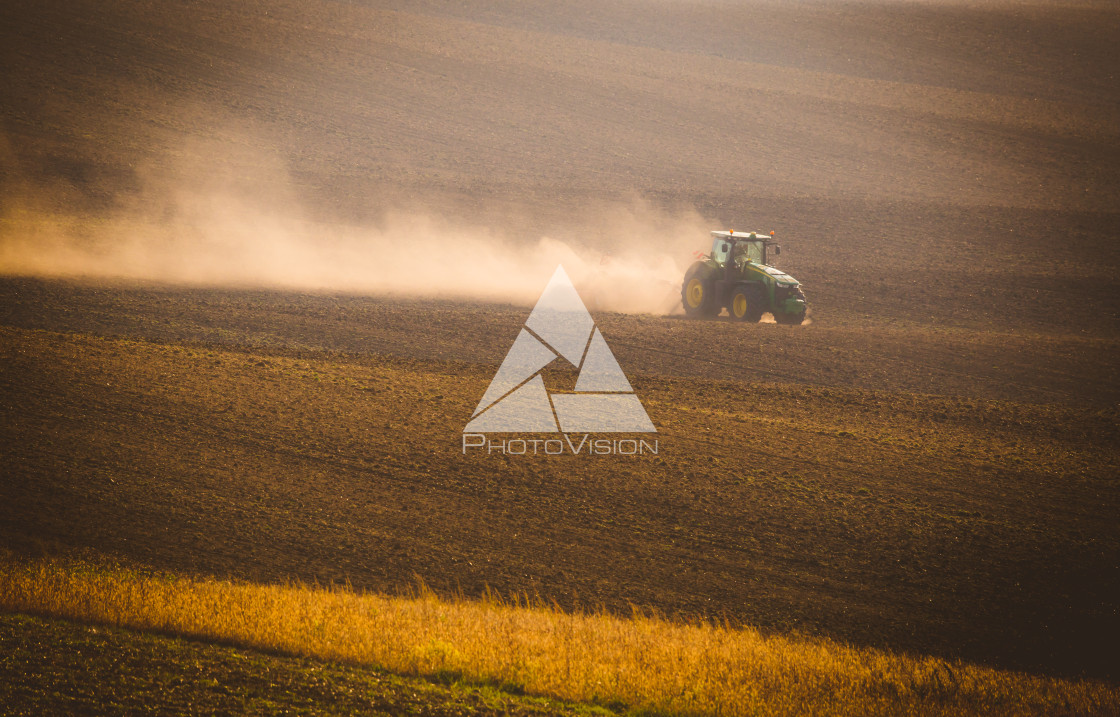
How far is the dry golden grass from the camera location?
7402 millimetres

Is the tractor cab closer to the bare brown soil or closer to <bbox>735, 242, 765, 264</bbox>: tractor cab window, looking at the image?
<bbox>735, 242, 765, 264</bbox>: tractor cab window

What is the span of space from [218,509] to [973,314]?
27971 millimetres

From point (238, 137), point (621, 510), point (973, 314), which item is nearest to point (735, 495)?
point (621, 510)

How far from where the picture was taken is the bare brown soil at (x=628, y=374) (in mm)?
10680

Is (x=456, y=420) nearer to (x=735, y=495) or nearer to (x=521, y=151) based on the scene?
(x=735, y=495)

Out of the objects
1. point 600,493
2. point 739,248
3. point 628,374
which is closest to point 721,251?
point 739,248

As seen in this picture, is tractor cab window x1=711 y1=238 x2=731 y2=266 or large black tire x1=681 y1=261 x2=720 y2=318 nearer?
tractor cab window x1=711 y1=238 x2=731 y2=266

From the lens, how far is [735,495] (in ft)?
42.1

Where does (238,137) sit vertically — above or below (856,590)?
above

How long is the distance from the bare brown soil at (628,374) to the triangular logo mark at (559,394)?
513 millimetres

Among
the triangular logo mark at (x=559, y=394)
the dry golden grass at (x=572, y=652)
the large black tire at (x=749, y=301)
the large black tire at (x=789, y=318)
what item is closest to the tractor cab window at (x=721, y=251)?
the large black tire at (x=749, y=301)

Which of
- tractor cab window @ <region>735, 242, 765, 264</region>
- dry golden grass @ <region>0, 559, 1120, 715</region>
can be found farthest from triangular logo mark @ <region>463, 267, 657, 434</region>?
dry golden grass @ <region>0, 559, 1120, 715</region>

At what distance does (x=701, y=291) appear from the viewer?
24734 millimetres

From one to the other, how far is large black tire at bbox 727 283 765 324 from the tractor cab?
78 cm
